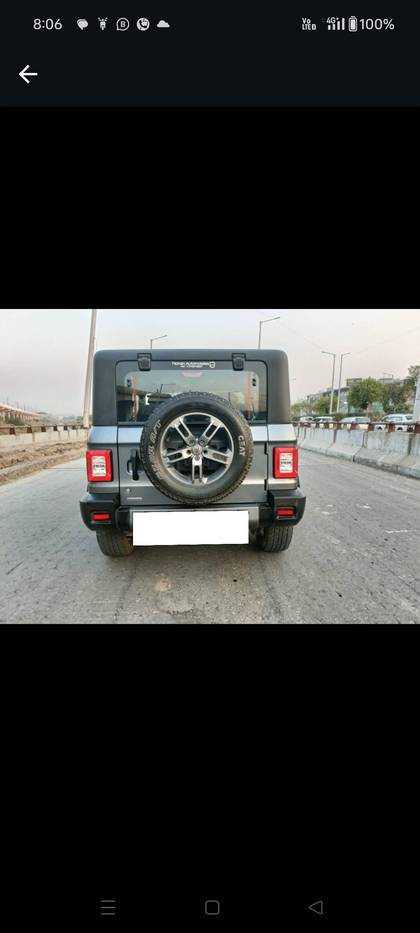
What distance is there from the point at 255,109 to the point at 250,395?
5.49 ft

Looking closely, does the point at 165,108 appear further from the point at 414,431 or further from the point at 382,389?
the point at 382,389

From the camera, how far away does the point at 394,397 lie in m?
55.2

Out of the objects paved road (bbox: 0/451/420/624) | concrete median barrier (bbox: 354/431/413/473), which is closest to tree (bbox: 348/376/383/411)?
concrete median barrier (bbox: 354/431/413/473)

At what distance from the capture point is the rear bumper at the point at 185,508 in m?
2.54

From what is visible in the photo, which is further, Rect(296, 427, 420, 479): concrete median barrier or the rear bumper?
Rect(296, 427, 420, 479): concrete median barrier

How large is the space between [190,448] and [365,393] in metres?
61.9

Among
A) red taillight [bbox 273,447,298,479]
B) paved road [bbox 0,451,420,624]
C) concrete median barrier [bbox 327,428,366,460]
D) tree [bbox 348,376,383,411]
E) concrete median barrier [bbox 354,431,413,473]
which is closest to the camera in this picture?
paved road [bbox 0,451,420,624]

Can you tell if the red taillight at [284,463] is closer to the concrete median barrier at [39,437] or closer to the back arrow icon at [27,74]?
the back arrow icon at [27,74]

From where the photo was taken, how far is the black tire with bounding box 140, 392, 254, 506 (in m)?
2.37
